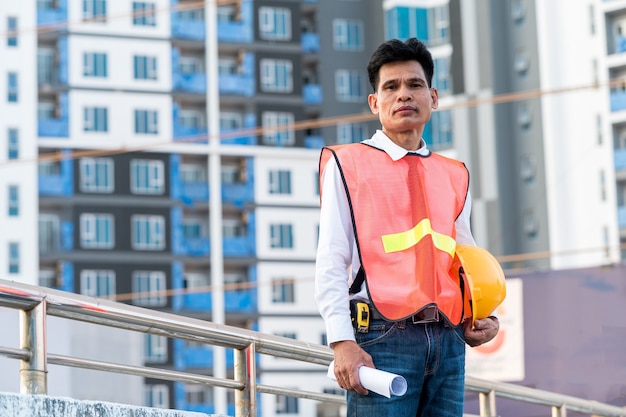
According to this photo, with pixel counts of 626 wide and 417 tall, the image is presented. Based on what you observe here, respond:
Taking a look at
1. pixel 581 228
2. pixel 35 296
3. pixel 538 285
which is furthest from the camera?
pixel 581 228

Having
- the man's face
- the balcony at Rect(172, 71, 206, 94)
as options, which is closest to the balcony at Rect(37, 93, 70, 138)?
the balcony at Rect(172, 71, 206, 94)

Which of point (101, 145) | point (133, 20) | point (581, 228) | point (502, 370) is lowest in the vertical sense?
point (502, 370)

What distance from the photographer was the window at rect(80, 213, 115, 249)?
206 feet

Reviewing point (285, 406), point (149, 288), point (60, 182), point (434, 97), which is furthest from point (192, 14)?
point (434, 97)

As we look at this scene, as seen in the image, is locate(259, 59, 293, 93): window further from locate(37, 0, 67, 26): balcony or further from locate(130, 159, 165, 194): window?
locate(37, 0, 67, 26): balcony

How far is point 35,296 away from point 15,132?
195 feet

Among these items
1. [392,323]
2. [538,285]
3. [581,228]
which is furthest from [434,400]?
[581,228]

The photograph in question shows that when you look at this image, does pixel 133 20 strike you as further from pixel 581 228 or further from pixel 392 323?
pixel 392 323

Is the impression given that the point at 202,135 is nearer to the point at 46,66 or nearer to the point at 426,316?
the point at 46,66

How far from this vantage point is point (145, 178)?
210 ft

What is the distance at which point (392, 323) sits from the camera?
13.2ft

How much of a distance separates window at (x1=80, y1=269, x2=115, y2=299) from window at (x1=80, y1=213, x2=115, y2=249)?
3.27ft

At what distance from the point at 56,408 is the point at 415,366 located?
844mm

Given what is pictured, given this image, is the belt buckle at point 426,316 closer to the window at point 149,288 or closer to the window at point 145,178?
the window at point 149,288
